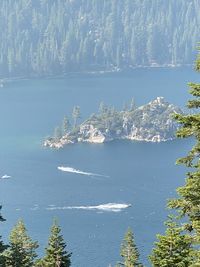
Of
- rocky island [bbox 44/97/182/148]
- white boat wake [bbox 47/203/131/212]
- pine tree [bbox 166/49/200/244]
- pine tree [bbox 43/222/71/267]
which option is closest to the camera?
pine tree [bbox 166/49/200/244]

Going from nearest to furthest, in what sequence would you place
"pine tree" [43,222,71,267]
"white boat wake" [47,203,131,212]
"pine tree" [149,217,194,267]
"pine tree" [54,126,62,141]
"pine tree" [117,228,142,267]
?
"pine tree" [149,217,194,267]
"pine tree" [43,222,71,267]
"pine tree" [117,228,142,267]
"white boat wake" [47,203,131,212]
"pine tree" [54,126,62,141]

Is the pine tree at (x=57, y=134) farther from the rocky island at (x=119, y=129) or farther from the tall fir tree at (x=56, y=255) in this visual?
the tall fir tree at (x=56, y=255)

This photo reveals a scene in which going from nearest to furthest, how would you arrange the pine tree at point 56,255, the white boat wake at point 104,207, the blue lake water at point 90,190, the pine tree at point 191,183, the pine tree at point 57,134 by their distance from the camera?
the pine tree at point 191,183 < the pine tree at point 56,255 < the blue lake water at point 90,190 < the white boat wake at point 104,207 < the pine tree at point 57,134

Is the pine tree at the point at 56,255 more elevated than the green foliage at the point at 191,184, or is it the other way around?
the green foliage at the point at 191,184

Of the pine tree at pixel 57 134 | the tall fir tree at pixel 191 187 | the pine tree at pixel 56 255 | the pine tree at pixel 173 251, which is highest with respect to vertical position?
the pine tree at pixel 57 134

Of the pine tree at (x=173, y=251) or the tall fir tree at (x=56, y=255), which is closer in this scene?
the pine tree at (x=173, y=251)

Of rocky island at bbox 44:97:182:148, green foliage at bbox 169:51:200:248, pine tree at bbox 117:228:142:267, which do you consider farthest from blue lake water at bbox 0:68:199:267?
green foliage at bbox 169:51:200:248

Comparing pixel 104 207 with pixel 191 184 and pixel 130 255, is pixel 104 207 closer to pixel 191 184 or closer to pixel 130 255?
pixel 130 255

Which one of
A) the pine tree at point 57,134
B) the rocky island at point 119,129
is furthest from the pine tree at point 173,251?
the rocky island at point 119,129

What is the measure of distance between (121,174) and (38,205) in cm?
3042

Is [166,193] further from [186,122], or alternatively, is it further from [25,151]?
[186,122]

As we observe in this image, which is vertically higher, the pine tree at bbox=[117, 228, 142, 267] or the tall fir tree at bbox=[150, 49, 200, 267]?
the tall fir tree at bbox=[150, 49, 200, 267]

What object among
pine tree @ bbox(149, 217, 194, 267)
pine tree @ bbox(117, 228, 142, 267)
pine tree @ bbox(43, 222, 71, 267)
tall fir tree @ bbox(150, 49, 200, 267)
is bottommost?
pine tree @ bbox(117, 228, 142, 267)

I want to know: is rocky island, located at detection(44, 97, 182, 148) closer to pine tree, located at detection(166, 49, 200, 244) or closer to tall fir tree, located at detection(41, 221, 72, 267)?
tall fir tree, located at detection(41, 221, 72, 267)
